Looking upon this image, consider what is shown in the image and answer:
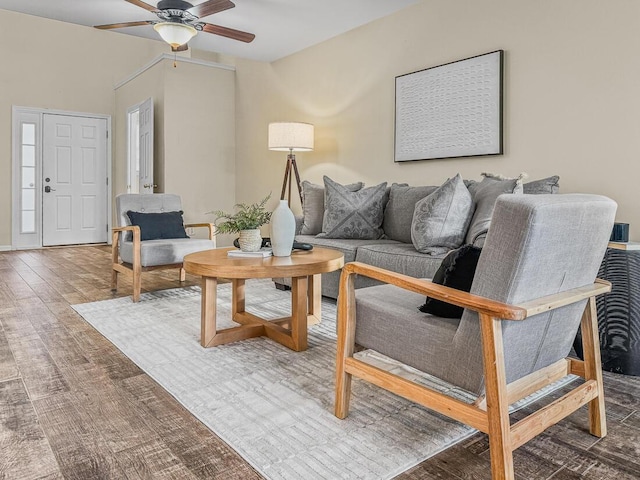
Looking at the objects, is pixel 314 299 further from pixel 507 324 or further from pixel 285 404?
pixel 507 324

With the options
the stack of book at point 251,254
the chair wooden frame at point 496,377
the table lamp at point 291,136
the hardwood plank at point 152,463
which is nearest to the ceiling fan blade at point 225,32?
the table lamp at point 291,136

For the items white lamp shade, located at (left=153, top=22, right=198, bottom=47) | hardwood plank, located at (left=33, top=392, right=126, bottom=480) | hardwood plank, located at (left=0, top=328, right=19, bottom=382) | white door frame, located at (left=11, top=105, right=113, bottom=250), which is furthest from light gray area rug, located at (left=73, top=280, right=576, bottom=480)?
white door frame, located at (left=11, top=105, right=113, bottom=250)

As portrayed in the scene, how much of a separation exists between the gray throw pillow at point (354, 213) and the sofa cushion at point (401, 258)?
1.23 ft

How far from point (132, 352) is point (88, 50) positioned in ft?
22.8

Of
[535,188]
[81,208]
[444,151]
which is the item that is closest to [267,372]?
[535,188]

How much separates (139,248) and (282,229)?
1.57 m

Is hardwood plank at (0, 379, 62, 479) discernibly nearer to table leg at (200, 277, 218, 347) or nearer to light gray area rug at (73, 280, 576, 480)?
light gray area rug at (73, 280, 576, 480)

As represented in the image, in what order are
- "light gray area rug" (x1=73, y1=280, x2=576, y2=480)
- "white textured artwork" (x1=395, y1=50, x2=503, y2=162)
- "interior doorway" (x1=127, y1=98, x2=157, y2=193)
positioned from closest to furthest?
"light gray area rug" (x1=73, y1=280, x2=576, y2=480) < "white textured artwork" (x1=395, y1=50, x2=503, y2=162) < "interior doorway" (x1=127, y1=98, x2=157, y2=193)

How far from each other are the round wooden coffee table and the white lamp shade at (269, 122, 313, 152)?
2.33m

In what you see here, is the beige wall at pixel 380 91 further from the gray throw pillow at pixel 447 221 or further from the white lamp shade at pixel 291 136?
the gray throw pillow at pixel 447 221

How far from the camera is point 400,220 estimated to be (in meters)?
3.76

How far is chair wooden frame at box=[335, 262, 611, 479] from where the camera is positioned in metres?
1.26

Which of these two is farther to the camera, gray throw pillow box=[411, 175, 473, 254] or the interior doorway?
the interior doorway

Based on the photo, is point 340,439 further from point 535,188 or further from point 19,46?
point 19,46
